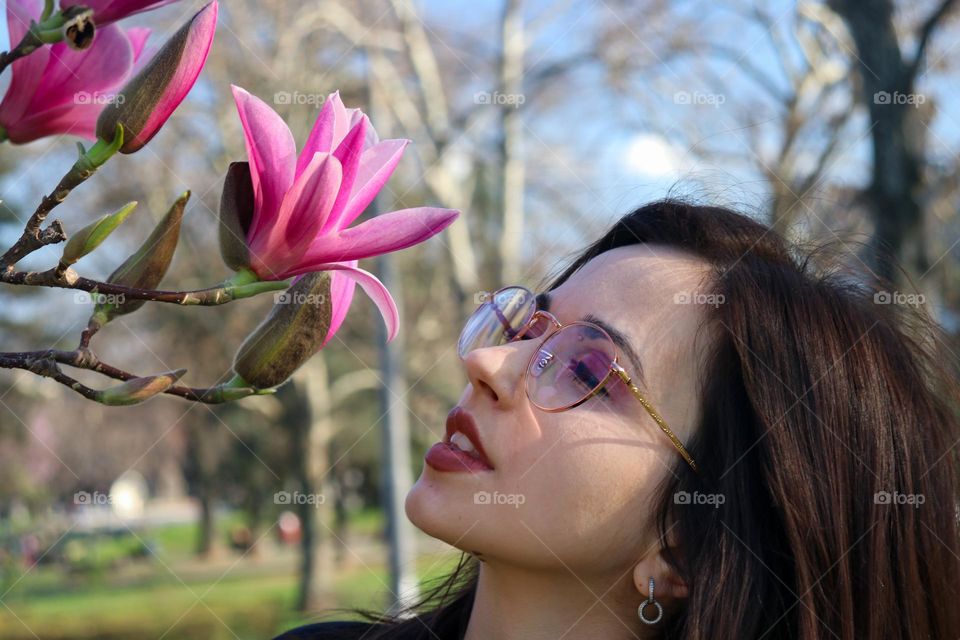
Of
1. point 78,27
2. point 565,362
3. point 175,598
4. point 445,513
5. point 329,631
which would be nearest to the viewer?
point 78,27

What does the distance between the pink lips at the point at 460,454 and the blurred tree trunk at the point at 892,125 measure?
327 cm

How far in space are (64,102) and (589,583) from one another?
0.97 metres

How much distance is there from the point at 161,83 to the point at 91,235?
14cm

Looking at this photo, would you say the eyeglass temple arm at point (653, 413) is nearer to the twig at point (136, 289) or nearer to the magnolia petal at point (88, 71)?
the twig at point (136, 289)

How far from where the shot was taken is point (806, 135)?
10.3 meters

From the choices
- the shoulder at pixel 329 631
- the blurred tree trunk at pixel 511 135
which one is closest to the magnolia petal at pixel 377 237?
the shoulder at pixel 329 631

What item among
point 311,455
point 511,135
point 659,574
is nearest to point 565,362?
point 659,574

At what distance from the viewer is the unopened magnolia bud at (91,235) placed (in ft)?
2.69

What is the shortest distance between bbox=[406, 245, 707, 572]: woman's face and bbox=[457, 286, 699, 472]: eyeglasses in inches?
0.5

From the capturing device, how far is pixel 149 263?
2.92 feet

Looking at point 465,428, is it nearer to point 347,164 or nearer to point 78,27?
point 347,164

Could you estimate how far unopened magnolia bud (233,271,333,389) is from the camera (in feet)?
3.10

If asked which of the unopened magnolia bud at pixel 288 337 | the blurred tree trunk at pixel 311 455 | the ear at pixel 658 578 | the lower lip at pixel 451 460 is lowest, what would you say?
the blurred tree trunk at pixel 311 455

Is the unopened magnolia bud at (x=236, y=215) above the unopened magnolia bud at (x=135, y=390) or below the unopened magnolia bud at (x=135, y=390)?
above
